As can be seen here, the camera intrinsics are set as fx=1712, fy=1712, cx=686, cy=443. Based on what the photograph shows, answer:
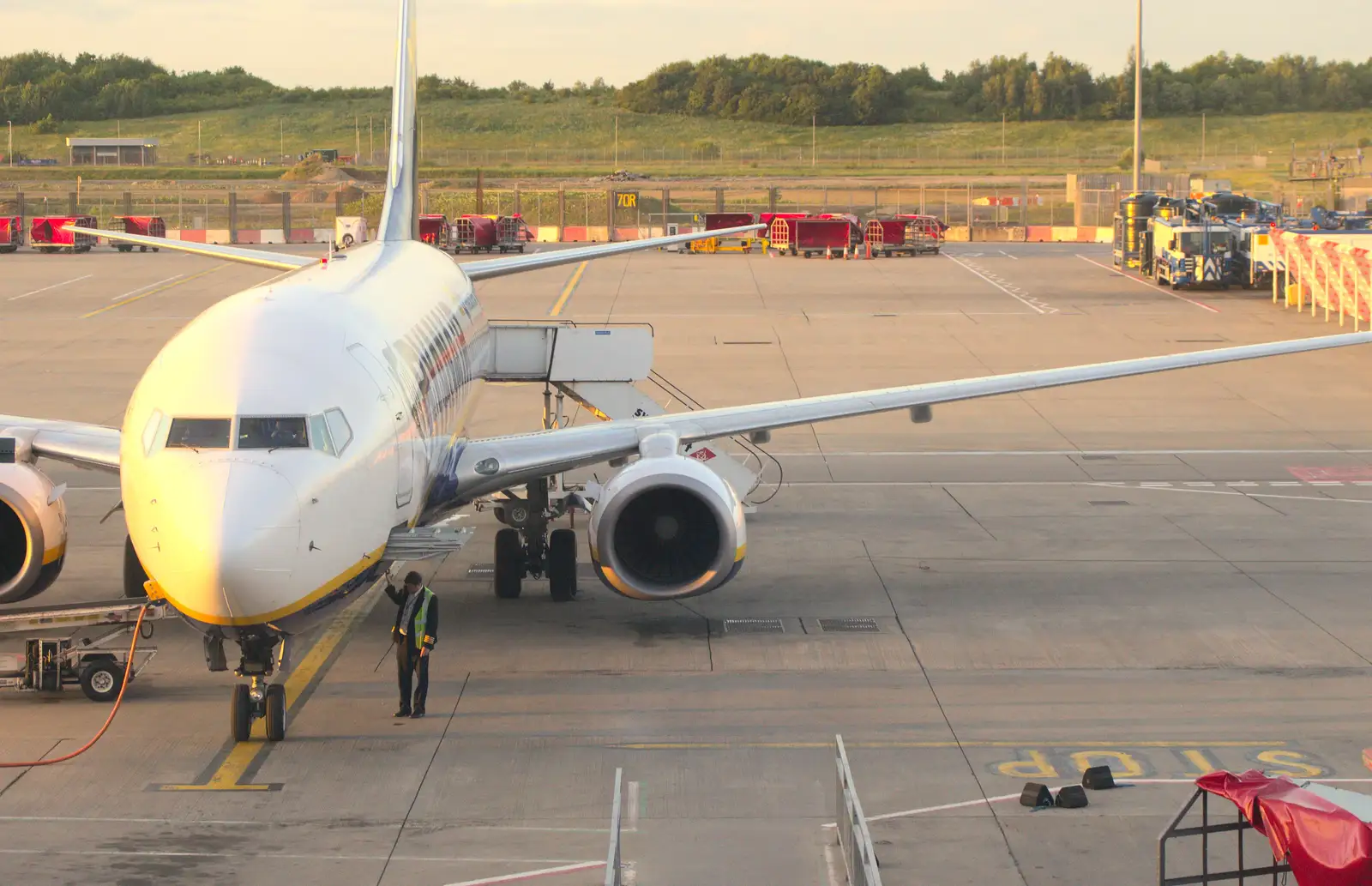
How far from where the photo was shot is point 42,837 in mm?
13750

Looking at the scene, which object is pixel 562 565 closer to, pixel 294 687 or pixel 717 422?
pixel 717 422

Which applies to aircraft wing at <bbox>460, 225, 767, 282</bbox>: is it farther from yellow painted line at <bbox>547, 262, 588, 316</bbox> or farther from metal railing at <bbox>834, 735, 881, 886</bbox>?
yellow painted line at <bbox>547, 262, 588, 316</bbox>

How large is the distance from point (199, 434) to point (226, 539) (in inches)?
53.1

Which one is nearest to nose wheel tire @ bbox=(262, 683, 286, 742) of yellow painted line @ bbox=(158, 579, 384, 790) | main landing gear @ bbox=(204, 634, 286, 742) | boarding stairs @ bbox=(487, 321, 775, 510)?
main landing gear @ bbox=(204, 634, 286, 742)

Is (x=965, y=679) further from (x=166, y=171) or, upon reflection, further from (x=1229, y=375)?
(x=166, y=171)

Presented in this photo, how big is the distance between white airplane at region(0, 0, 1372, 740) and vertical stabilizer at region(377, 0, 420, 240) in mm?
1462

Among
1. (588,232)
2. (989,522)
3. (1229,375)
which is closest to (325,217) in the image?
(588,232)

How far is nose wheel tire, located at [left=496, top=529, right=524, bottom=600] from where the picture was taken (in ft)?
72.5

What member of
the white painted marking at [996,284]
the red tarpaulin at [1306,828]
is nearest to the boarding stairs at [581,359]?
the red tarpaulin at [1306,828]

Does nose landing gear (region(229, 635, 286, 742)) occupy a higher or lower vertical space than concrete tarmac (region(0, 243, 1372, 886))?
higher

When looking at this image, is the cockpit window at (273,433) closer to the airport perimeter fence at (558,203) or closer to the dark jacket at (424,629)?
the dark jacket at (424,629)

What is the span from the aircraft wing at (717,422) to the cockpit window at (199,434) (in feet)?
17.0

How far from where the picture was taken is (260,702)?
16.2 m

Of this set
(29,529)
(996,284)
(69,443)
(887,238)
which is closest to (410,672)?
(29,529)
